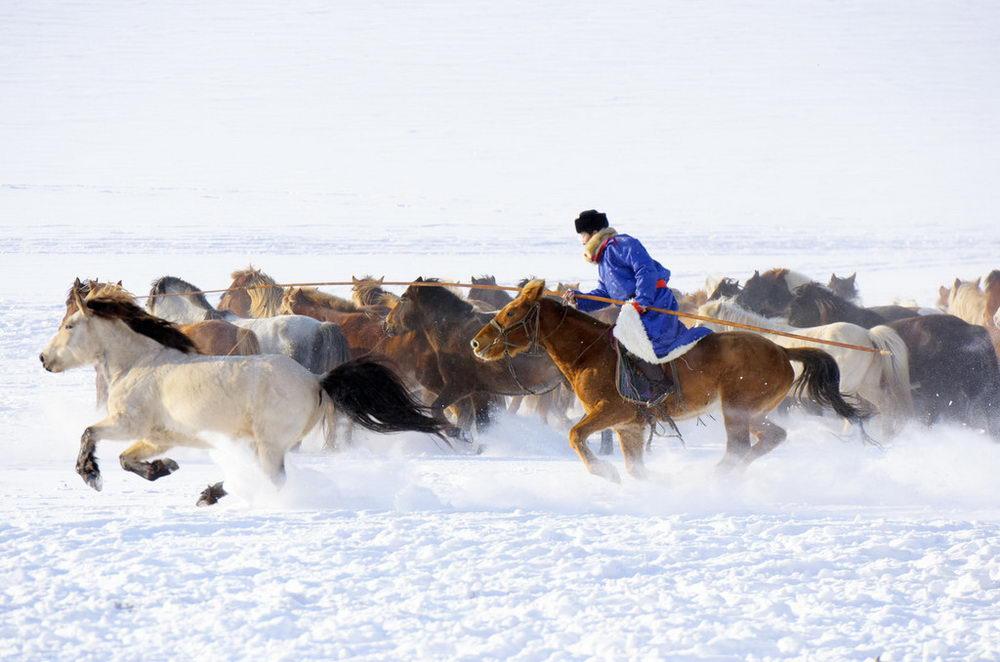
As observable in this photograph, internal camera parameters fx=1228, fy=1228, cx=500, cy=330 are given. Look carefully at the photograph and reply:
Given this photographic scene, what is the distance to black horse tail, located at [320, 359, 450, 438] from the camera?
732 cm

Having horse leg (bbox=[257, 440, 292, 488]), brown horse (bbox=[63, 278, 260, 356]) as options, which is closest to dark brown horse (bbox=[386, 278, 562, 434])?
brown horse (bbox=[63, 278, 260, 356])

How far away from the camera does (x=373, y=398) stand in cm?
A: 739

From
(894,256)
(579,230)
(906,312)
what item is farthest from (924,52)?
(579,230)

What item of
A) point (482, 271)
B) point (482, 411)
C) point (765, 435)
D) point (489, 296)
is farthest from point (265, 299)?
point (482, 271)

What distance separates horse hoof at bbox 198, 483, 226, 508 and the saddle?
8.42 feet

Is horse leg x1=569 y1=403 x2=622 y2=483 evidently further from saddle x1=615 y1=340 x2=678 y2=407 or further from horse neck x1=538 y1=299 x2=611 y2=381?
horse neck x1=538 y1=299 x2=611 y2=381

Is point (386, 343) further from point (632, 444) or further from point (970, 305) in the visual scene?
point (970, 305)

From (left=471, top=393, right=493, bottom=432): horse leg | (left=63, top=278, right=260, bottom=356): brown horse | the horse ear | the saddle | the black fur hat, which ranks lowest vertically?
(left=471, top=393, right=493, bottom=432): horse leg

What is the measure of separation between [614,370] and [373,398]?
1.63m

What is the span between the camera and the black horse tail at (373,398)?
7320mm

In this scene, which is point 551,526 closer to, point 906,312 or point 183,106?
point 906,312

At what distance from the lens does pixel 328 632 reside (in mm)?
4730

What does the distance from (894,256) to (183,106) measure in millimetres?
55337

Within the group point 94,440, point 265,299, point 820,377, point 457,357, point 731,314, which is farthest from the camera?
point 265,299
